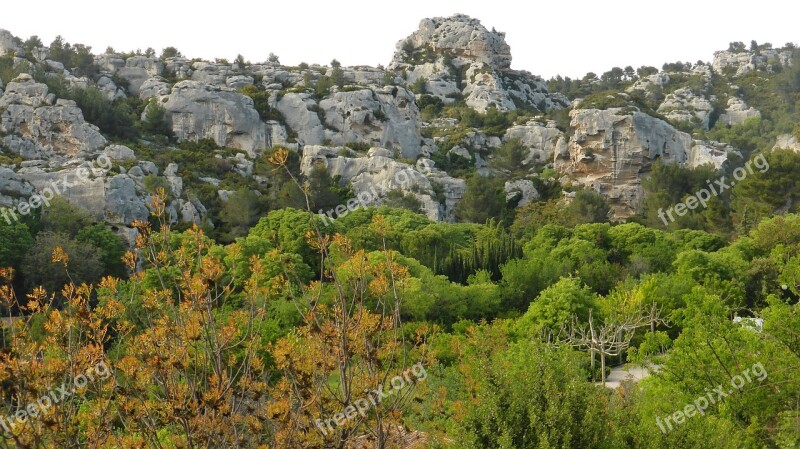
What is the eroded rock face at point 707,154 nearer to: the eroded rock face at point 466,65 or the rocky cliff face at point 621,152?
the rocky cliff face at point 621,152

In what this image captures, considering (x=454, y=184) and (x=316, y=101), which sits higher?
(x=316, y=101)

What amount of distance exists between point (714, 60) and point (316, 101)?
95497 millimetres

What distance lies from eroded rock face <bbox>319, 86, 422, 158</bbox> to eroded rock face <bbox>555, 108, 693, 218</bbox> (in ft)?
58.8

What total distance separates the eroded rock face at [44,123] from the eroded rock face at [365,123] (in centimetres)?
2369

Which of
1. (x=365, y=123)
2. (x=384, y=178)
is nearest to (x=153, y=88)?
(x=365, y=123)

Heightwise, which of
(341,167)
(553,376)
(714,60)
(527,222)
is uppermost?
(714,60)

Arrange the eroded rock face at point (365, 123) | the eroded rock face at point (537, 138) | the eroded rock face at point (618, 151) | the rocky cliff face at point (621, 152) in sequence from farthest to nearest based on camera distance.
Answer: the eroded rock face at point (537, 138) → the eroded rock face at point (365, 123) → the rocky cliff face at point (621, 152) → the eroded rock face at point (618, 151)

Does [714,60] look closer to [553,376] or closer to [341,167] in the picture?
[341,167]

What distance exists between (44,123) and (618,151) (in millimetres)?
55109

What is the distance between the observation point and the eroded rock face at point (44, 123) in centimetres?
5225

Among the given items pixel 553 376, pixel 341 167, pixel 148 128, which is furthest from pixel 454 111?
pixel 553 376

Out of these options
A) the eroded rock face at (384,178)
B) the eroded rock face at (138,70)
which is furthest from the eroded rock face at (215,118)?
the eroded rock face at (138,70)

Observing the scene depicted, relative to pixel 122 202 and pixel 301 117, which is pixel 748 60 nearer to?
pixel 301 117

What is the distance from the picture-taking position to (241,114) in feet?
213
